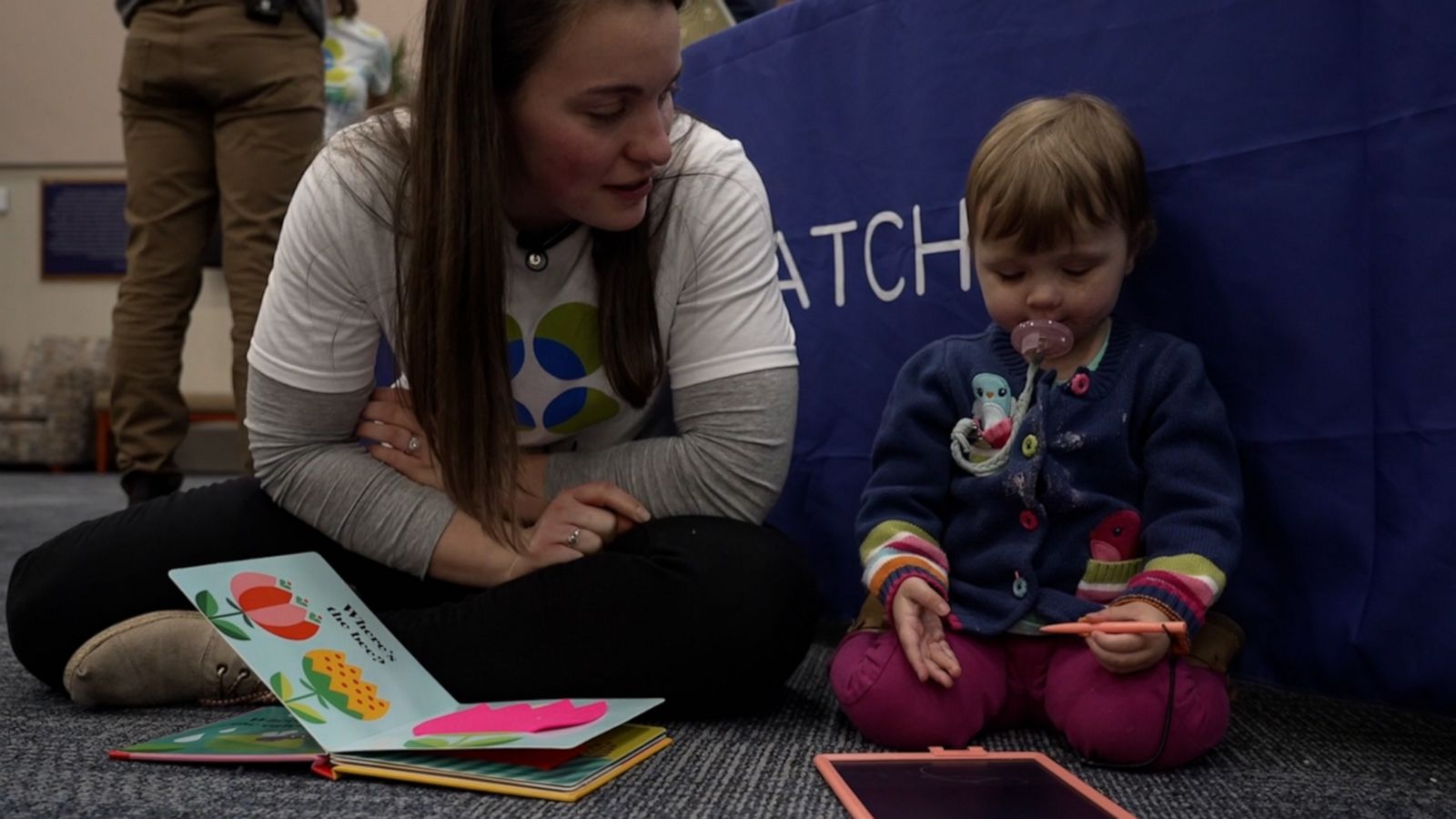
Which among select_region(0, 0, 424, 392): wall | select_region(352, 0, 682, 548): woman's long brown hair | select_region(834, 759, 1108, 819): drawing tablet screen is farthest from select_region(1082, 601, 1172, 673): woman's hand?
select_region(0, 0, 424, 392): wall

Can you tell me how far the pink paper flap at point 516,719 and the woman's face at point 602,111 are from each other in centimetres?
39

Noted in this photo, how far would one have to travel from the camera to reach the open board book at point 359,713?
93 cm

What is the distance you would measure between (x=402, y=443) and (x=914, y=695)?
1.66 ft

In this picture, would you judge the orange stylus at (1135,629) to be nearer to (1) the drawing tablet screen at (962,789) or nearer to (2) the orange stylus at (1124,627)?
(2) the orange stylus at (1124,627)

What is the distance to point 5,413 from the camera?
5660mm

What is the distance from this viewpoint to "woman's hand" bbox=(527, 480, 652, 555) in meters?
1.15

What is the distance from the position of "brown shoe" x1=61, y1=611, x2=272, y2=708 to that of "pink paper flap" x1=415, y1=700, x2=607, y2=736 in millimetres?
265

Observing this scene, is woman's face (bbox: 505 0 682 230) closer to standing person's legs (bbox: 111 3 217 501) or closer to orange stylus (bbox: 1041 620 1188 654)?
orange stylus (bbox: 1041 620 1188 654)

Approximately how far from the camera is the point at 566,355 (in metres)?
1.20

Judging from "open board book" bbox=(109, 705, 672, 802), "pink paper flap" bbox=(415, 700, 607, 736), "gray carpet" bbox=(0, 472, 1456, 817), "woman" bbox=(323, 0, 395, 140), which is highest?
"woman" bbox=(323, 0, 395, 140)

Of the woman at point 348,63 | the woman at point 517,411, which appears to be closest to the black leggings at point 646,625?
the woman at point 517,411

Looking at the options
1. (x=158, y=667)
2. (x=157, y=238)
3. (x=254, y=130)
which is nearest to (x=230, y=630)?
(x=158, y=667)

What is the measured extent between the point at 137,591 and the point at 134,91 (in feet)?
4.15

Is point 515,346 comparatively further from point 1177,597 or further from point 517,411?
point 1177,597
